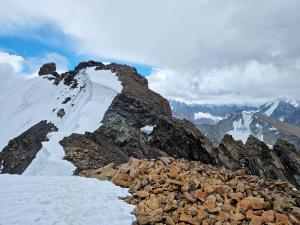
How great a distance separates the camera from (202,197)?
712 inches

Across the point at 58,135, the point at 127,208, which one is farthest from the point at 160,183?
the point at 58,135

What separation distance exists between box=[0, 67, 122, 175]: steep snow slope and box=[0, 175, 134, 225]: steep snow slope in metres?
26.4

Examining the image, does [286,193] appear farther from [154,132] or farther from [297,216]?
[154,132]

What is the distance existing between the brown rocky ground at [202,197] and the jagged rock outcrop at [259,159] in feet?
152

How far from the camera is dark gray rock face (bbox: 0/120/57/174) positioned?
199 ft

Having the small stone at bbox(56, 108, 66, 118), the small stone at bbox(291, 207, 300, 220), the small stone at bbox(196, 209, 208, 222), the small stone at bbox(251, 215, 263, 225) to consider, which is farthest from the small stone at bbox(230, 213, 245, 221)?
the small stone at bbox(56, 108, 66, 118)

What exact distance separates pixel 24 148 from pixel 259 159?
138 ft

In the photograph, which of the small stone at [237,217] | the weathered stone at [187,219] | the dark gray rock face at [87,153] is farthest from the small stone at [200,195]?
the dark gray rock face at [87,153]

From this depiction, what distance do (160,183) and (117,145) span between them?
1634 inches

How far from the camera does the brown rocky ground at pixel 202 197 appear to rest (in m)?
16.3

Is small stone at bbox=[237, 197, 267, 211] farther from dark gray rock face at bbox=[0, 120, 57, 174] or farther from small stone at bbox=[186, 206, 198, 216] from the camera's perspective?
dark gray rock face at bbox=[0, 120, 57, 174]

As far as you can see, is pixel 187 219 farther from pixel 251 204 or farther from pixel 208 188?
pixel 251 204

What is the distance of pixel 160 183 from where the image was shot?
66.9ft

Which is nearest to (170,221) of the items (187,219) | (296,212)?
(187,219)
